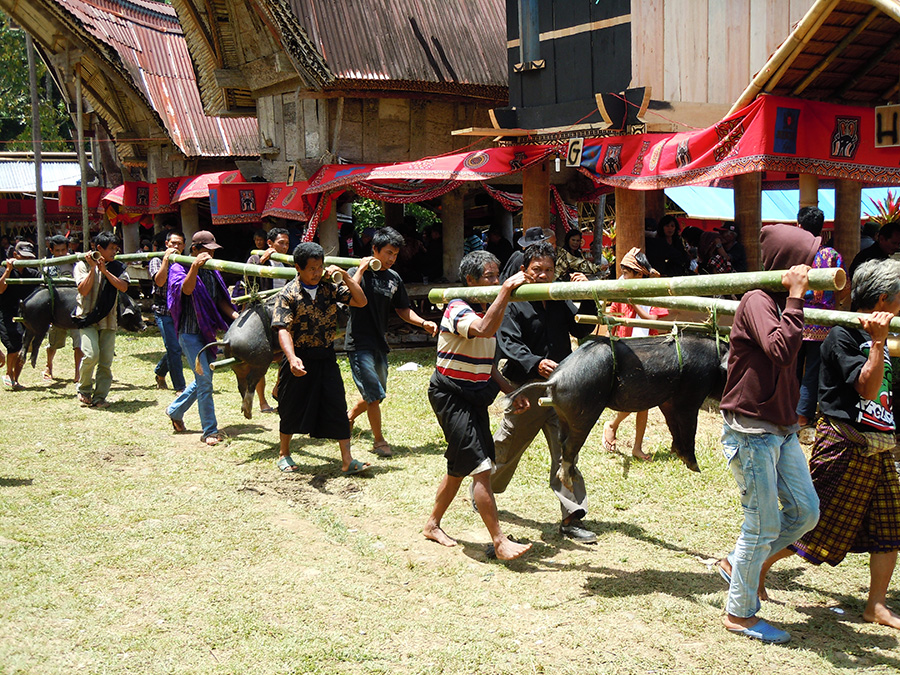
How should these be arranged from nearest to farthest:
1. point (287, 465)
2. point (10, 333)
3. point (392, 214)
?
point (287, 465), point (10, 333), point (392, 214)

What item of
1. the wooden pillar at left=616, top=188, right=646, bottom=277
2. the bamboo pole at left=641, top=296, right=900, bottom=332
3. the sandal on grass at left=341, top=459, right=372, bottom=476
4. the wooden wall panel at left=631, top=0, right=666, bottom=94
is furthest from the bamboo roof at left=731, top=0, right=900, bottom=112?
the sandal on grass at left=341, top=459, right=372, bottom=476

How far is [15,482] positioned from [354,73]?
799 centimetres

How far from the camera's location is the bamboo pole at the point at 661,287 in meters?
3.26

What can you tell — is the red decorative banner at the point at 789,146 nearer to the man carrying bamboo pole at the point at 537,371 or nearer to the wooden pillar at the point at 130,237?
the man carrying bamboo pole at the point at 537,371

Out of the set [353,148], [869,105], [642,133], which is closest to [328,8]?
[353,148]

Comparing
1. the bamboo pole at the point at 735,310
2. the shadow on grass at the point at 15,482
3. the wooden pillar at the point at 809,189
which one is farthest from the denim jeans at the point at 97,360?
the wooden pillar at the point at 809,189

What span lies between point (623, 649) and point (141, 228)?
20.6 metres

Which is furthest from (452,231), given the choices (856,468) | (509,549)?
(856,468)

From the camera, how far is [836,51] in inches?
278

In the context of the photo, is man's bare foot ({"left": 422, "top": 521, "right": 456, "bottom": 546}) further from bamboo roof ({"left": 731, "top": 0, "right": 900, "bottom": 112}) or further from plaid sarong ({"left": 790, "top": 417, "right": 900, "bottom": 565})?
Result: bamboo roof ({"left": 731, "top": 0, "right": 900, "bottom": 112})

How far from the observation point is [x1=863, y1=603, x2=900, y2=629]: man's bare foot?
12.8 feet

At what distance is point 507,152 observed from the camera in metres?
10.4

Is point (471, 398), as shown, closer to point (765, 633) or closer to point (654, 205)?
point (765, 633)

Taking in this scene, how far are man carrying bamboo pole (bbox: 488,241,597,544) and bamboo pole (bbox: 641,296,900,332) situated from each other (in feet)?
2.65
